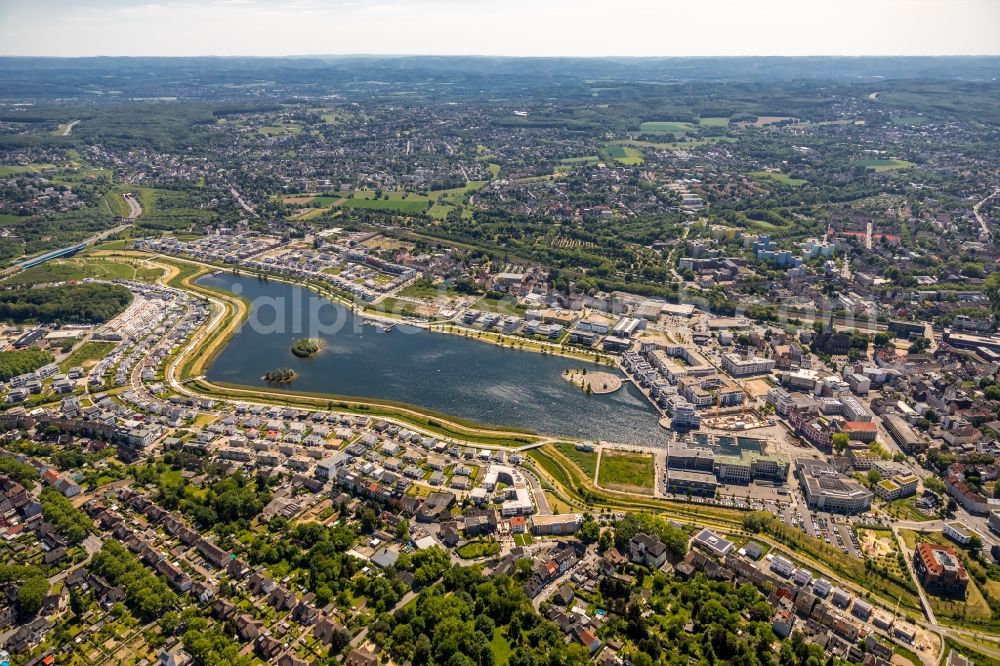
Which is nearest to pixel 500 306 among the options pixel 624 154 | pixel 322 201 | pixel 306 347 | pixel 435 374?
pixel 435 374

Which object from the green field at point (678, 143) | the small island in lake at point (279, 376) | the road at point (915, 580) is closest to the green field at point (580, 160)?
the green field at point (678, 143)

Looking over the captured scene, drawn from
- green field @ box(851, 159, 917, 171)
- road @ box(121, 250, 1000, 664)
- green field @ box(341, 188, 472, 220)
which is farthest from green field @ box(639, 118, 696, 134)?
road @ box(121, 250, 1000, 664)

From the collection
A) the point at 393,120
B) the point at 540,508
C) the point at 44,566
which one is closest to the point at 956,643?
the point at 540,508

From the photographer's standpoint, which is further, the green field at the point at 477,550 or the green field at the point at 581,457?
the green field at the point at 581,457

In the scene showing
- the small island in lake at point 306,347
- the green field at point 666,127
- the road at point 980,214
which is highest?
the green field at point 666,127

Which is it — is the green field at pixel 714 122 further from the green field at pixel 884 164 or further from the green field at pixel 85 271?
the green field at pixel 85 271

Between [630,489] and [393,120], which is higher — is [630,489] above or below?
below

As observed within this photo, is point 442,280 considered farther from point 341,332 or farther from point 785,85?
point 785,85

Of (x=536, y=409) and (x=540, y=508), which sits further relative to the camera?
(x=536, y=409)

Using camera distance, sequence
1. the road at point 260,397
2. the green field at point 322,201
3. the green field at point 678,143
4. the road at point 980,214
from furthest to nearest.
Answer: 1. the green field at point 678,143
2. the green field at point 322,201
3. the road at point 980,214
4. the road at point 260,397
